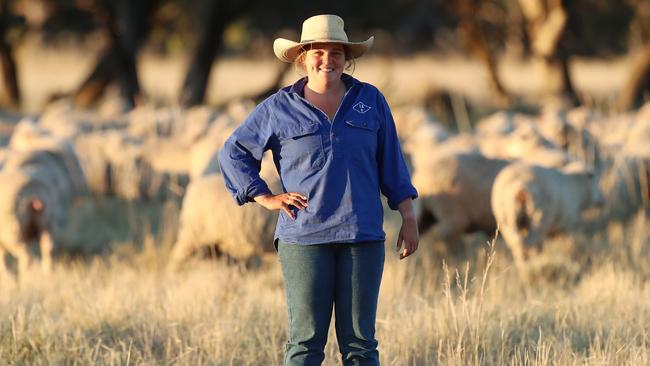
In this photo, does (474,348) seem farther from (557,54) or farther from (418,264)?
(557,54)

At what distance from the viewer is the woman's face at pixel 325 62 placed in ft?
16.4

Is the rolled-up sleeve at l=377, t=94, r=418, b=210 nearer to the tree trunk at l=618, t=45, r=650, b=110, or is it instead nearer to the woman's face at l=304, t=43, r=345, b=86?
the woman's face at l=304, t=43, r=345, b=86

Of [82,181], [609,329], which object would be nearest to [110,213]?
[82,181]

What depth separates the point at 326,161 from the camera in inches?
192

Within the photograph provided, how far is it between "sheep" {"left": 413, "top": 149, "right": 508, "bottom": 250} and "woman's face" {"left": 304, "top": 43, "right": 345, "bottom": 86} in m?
4.63

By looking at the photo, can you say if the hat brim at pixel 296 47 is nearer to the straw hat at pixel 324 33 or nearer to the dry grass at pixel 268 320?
the straw hat at pixel 324 33

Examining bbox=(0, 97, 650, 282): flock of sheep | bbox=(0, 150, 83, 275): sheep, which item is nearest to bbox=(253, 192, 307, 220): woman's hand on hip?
bbox=(0, 97, 650, 282): flock of sheep

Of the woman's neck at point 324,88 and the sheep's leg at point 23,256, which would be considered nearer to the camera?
the woman's neck at point 324,88

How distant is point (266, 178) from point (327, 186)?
13.0ft

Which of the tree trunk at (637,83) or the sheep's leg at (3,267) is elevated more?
the tree trunk at (637,83)

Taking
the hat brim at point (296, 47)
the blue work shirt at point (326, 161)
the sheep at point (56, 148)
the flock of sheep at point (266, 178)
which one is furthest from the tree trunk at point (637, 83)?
the blue work shirt at point (326, 161)

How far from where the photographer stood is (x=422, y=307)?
721cm

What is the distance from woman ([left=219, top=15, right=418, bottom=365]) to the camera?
487cm

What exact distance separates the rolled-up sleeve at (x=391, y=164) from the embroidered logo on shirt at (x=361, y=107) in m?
0.09
